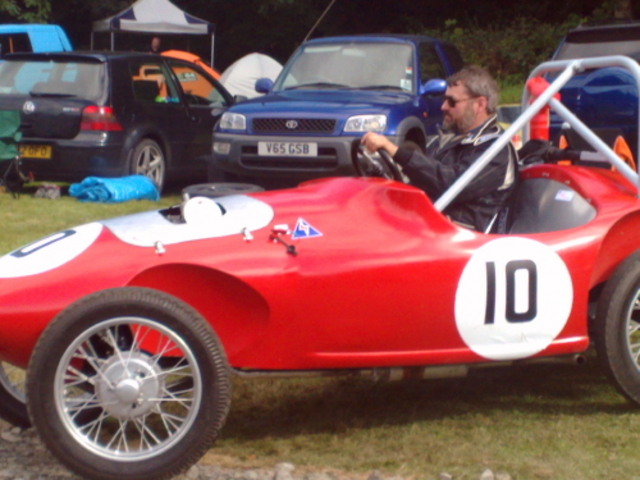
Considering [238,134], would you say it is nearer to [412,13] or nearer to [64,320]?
[64,320]

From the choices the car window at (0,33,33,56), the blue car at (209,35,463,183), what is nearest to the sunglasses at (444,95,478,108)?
the blue car at (209,35,463,183)

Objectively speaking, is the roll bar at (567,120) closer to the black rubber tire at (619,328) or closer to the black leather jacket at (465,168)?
the black leather jacket at (465,168)

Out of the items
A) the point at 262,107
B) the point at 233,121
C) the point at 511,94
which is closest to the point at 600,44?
the point at 262,107

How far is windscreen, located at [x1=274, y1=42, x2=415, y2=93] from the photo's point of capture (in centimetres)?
1025

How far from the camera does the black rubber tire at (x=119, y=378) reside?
11.3ft

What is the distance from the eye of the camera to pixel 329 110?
9547 millimetres

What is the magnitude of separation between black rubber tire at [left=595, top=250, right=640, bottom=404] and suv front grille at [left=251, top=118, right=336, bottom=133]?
18.0 ft

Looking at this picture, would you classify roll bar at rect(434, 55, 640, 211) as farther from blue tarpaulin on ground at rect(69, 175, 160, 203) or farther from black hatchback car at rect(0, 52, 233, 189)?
black hatchback car at rect(0, 52, 233, 189)

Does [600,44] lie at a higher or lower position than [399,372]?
higher

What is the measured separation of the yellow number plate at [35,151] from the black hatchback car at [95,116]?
0.04 feet

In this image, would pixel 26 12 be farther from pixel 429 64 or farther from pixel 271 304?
pixel 271 304

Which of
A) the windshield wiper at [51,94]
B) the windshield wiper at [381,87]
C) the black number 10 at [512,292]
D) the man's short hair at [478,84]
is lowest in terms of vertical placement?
the windshield wiper at [51,94]

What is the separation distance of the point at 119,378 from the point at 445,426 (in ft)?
4.73

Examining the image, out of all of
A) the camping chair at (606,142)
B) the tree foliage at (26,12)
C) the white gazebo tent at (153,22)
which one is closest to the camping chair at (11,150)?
the camping chair at (606,142)
